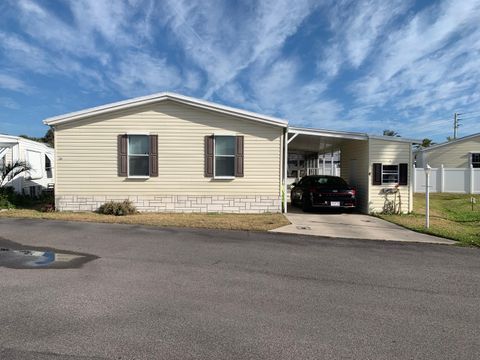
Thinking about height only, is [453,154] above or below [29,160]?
above

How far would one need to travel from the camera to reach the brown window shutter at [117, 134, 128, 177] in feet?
38.8

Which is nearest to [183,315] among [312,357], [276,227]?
[312,357]

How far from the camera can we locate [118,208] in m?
11.2

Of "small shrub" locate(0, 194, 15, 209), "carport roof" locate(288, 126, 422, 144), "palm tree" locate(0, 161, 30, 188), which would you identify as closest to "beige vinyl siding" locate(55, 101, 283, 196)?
"carport roof" locate(288, 126, 422, 144)

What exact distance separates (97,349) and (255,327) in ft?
4.87

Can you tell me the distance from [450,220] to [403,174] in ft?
7.36

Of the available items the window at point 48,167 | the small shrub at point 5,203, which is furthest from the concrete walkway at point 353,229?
the window at point 48,167

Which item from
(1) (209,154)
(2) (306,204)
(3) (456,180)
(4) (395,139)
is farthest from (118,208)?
(3) (456,180)

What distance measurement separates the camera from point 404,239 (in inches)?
320

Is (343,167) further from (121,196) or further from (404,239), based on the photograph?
(121,196)

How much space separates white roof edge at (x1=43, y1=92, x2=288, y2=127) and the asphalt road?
6025 mm

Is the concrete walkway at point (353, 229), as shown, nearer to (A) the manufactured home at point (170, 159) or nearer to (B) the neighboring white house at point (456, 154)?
(A) the manufactured home at point (170, 159)

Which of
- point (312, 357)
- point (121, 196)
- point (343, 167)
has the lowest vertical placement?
point (312, 357)

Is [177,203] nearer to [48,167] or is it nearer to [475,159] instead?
[48,167]
